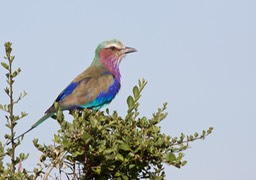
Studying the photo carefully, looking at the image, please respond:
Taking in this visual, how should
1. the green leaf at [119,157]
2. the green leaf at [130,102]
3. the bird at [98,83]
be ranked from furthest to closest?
the bird at [98,83]
the green leaf at [130,102]
the green leaf at [119,157]

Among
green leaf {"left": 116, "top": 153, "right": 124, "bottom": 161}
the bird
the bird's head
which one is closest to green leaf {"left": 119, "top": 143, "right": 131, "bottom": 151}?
green leaf {"left": 116, "top": 153, "right": 124, "bottom": 161}

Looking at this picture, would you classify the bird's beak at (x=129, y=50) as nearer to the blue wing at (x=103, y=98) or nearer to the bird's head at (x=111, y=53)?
the bird's head at (x=111, y=53)

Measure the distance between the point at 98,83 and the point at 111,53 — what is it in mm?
1239

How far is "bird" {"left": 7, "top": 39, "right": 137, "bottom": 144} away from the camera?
29.1 ft

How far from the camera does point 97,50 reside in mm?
10828

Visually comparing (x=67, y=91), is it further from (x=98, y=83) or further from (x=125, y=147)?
(x=125, y=147)

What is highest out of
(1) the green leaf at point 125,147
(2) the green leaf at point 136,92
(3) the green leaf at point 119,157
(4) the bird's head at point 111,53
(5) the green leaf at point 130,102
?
(4) the bird's head at point 111,53

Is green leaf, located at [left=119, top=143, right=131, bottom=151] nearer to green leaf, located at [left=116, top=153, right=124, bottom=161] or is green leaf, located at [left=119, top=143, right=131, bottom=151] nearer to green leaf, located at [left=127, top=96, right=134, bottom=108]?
green leaf, located at [left=116, top=153, right=124, bottom=161]

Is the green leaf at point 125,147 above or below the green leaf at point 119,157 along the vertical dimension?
above

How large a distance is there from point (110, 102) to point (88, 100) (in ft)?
1.80

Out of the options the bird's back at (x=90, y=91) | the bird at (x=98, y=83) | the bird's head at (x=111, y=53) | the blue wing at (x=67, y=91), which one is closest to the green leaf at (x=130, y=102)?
the bird at (x=98, y=83)

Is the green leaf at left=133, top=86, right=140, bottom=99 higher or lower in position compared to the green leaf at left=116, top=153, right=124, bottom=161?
higher

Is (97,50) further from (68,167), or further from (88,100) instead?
(68,167)

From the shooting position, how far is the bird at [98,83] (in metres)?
8.87
